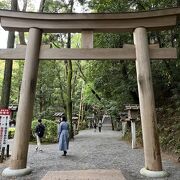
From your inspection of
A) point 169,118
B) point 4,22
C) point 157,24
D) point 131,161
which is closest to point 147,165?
point 131,161

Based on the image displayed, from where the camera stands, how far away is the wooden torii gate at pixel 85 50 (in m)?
8.28

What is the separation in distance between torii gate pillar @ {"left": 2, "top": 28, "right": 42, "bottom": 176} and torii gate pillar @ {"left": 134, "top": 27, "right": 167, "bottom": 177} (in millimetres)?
3438

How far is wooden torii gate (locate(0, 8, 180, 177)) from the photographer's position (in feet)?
27.2

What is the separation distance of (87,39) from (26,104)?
9.95 ft

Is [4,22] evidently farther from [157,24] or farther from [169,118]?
[169,118]

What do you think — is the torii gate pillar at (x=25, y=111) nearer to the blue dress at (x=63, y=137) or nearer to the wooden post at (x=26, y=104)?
the wooden post at (x=26, y=104)

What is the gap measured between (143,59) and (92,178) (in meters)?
4.05

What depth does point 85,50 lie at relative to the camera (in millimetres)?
8961

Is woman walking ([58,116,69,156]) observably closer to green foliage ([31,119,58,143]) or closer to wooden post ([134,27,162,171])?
wooden post ([134,27,162,171])

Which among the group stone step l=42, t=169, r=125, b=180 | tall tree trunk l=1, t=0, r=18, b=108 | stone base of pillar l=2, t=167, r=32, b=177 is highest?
tall tree trunk l=1, t=0, r=18, b=108

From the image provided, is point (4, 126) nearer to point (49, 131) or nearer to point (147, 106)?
point (147, 106)

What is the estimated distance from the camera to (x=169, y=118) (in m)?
16.3

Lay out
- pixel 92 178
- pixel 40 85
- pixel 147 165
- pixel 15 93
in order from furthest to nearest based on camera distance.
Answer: pixel 15 93
pixel 40 85
pixel 147 165
pixel 92 178

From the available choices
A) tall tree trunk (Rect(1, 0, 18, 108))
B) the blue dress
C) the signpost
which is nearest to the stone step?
Result: the signpost
